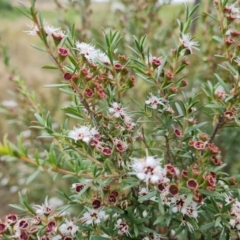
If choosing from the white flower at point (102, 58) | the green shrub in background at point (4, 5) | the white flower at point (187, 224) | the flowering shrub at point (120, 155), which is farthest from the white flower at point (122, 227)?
the green shrub in background at point (4, 5)

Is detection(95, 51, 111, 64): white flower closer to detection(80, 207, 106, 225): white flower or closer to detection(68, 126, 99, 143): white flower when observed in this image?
detection(68, 126, 99, 143): white flower

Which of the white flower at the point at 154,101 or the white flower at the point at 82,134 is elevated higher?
the white flower at the point at 154,101

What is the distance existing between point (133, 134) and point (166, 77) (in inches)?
6.9

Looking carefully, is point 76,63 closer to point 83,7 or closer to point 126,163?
point 126,163

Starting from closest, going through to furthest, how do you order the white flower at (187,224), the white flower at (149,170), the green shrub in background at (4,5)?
1. the white flower at (149,170)
2. the white flower at (187,224)
3. the green shrub in background at (4,5)

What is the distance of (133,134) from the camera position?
1011 millimetres

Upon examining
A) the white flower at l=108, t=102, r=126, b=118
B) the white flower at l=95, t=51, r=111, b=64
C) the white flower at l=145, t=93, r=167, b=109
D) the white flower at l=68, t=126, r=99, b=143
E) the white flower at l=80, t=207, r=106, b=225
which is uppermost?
the white flower at l=95, t=51, r=111, b=64

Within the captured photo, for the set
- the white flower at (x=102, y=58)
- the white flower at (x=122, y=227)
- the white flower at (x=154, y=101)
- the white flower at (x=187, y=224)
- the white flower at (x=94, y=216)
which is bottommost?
the white flower at (x=122, y=227)

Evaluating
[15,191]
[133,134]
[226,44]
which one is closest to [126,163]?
[133,134]

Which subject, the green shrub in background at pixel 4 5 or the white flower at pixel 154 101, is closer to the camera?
the white flower at pixel 154 101

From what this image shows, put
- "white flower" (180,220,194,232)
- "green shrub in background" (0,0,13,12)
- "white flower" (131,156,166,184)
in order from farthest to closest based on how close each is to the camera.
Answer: "green shrub in background" (0,0,13,12), "white flower" (180,220,194,232), "white flower" (131,156,166,184)

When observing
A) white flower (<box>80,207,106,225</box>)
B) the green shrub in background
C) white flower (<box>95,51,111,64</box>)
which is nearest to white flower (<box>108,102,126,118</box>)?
white flower (<box>95,51,111,64</box>)

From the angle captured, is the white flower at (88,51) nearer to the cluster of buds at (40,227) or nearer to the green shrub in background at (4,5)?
the cluster of buds at (40,227)

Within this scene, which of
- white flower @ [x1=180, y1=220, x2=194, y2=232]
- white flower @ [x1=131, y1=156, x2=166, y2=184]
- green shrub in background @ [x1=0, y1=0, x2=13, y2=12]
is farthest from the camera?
green shrub in background @ [x1=0, y1=0, x2=13, y2=12]
